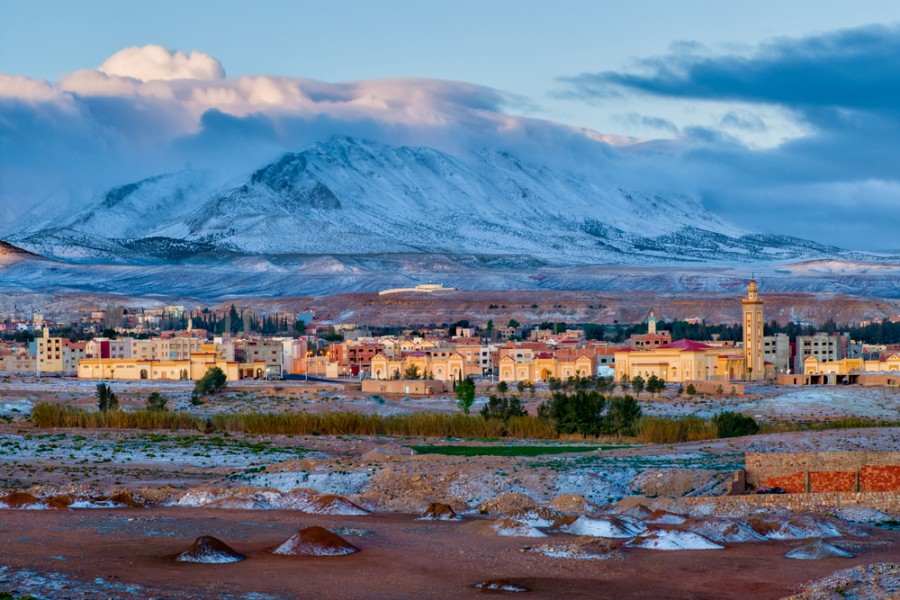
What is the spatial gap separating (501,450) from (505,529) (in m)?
14.1

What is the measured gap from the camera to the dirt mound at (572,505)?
885 inches

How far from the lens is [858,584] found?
1587 centimetres

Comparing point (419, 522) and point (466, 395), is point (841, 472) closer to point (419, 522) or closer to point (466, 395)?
point (419, 522)

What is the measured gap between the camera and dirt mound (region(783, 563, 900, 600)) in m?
15.4

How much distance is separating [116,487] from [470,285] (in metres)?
152

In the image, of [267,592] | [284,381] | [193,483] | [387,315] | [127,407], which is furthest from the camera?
[387,315]

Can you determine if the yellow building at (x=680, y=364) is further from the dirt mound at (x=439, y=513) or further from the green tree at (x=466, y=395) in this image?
the dirt mound at (x=439, y=513)

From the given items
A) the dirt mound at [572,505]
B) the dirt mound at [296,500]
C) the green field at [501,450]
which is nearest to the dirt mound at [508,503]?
the dirt mound at [572,505]

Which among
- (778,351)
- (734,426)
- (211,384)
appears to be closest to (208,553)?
(734,426)

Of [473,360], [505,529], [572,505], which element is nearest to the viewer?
[505,529]

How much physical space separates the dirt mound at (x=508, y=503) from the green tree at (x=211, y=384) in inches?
1429

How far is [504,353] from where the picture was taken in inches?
2965

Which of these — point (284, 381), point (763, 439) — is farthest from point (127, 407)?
point (763, 439)

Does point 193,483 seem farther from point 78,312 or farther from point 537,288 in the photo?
point 537,288
